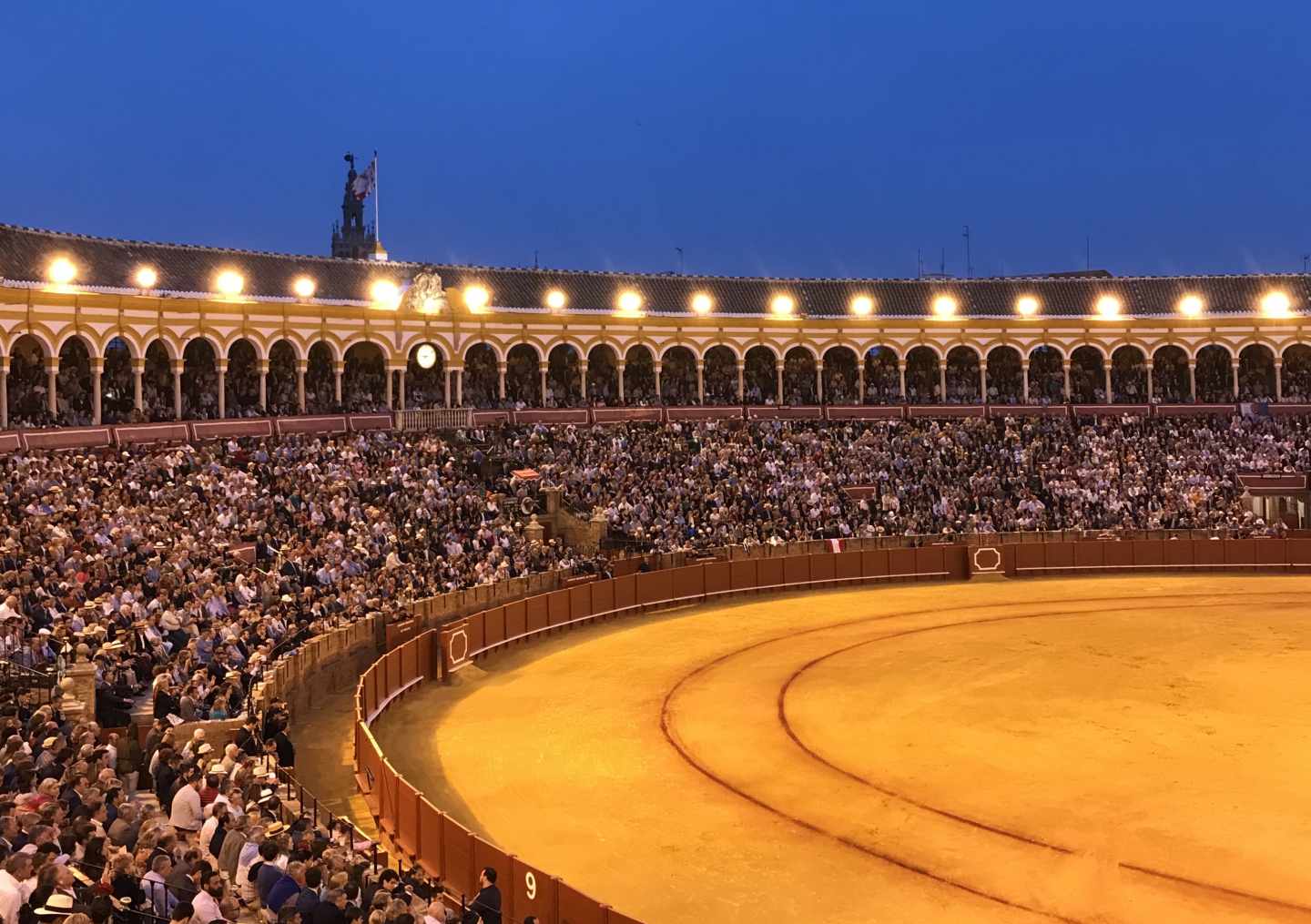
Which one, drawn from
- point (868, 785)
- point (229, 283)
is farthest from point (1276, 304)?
point (868, 785)

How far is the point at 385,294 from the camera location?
4962 cm

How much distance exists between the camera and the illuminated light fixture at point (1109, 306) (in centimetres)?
5994

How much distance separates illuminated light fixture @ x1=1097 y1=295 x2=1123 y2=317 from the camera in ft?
197

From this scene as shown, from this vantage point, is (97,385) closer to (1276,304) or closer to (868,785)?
(868,785)

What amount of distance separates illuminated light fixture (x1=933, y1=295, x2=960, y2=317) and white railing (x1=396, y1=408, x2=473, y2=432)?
81.4 feet

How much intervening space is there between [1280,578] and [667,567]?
20584mm

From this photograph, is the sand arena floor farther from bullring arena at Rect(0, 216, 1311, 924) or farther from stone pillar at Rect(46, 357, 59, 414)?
stone pillar at Rect(46, 357, 59, 414)

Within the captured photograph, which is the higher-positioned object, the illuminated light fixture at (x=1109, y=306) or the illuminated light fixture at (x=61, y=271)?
the illuminated light fixture at (x=1109, y=306)

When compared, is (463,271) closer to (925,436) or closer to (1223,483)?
(925,436)

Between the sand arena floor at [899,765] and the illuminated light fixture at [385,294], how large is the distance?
22272 millimetres

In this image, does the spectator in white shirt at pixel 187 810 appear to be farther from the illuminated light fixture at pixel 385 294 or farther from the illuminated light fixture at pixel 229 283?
the illuminated light fixture at pixel 385 294

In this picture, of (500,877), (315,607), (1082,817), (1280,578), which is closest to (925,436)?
(1280,578)

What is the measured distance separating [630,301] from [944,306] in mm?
15929

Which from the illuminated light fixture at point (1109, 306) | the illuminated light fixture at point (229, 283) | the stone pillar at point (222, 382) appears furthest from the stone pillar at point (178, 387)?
the illuminated light fixture at point (1109, 306)
